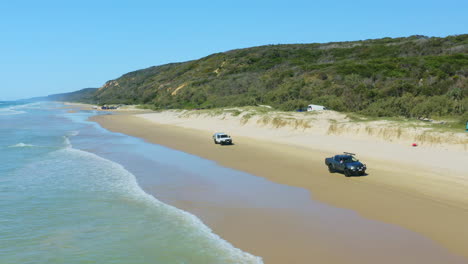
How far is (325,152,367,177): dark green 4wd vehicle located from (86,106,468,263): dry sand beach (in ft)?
1.50

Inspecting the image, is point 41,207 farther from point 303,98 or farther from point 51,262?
point 303,98

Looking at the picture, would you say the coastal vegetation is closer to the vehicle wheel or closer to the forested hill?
the forested hill

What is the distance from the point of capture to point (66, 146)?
125 ft

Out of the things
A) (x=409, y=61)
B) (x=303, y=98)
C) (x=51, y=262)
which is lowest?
(x=51, y=262)

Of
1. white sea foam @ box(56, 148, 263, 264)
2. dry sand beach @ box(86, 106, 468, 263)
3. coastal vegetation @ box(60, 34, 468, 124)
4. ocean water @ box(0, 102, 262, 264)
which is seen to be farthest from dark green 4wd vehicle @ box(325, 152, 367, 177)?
coastal vegetation @ box(60, 34, 468, 124)

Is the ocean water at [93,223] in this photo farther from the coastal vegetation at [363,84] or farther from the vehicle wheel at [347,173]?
the coastal vegetation at [363,84]

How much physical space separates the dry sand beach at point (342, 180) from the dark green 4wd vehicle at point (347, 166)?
46 cm

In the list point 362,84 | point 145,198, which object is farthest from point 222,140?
point 362,84

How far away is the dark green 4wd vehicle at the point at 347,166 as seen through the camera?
72.2 feet

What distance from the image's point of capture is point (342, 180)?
2184cm

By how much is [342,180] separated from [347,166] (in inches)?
36.6

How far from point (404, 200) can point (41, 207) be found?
16.7 meters

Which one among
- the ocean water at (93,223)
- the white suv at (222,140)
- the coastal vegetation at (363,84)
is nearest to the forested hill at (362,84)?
the coastal vegetation at (363,84)

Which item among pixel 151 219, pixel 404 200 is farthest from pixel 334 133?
pixel 151 219
